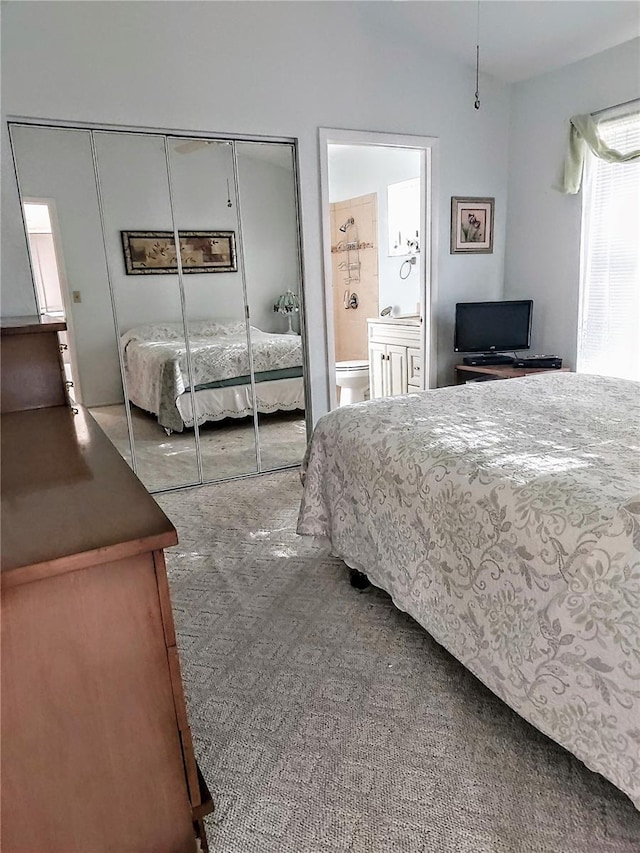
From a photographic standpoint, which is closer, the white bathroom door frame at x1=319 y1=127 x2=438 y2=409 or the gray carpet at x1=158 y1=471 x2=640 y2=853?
the gray carpet at x1=158 y1=471 x2=640 y2=853

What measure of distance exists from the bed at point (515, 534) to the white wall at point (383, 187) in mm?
3168

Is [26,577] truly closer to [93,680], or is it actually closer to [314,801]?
[93,680]

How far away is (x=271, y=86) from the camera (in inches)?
123

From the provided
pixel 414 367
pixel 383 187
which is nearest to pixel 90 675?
pixel 414 367

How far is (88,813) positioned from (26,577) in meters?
0.56

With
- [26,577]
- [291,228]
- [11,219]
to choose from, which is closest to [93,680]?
[26,577]

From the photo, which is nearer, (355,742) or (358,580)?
(355,742)

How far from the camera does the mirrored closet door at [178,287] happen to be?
113 inches

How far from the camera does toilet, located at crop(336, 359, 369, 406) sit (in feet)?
15.7

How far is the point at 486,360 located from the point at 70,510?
11.2 feet

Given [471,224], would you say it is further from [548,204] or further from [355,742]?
[355,742]

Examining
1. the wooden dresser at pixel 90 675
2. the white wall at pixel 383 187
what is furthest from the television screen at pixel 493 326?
the wooden dresser at pixel 90 675

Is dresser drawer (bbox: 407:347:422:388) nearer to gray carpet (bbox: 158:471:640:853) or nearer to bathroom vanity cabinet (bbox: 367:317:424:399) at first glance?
bathroom vanity cabinet (bbox: 367:317:424:399)

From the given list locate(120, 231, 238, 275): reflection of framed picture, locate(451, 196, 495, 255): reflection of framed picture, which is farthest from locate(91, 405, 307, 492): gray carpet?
locate(451, 196, 495, 255): reflection of framed picture
